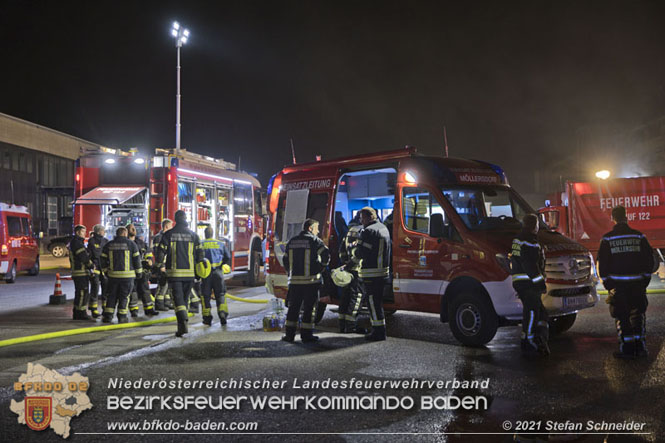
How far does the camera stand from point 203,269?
8875 millimetres

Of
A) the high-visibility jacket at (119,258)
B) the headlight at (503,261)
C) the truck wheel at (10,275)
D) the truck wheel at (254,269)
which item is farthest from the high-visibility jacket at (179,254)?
the truck wheel at (10,275)

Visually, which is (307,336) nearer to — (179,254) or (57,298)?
(179,254)

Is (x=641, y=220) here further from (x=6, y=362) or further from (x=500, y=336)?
(x=6, y=362)

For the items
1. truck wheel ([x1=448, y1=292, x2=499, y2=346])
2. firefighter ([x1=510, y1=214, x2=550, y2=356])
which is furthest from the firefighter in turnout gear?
firefighter ([x1=510, y1=214, x2=550, y2=356])

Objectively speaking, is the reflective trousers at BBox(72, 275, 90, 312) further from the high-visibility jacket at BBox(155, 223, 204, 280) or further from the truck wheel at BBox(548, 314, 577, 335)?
the truck wheel at BBox(548, 314, 577, 335)

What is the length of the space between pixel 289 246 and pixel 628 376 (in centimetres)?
442

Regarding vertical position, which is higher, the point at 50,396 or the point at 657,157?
the point at 657,157

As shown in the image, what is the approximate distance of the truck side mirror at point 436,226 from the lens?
7.84m

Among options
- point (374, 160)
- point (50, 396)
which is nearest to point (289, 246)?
point (374, 160)

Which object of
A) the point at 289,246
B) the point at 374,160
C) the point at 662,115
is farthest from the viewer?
the point at 662,115

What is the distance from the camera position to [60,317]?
10391 millimetres

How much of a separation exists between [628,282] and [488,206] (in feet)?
7.58

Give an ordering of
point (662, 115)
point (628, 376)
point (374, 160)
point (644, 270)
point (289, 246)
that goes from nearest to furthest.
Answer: point (628, 376) → point (644, 270) → point (289, 246) → point (374, 160) → point (662, 115)

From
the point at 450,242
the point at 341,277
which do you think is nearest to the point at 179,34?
the point at 341,277
